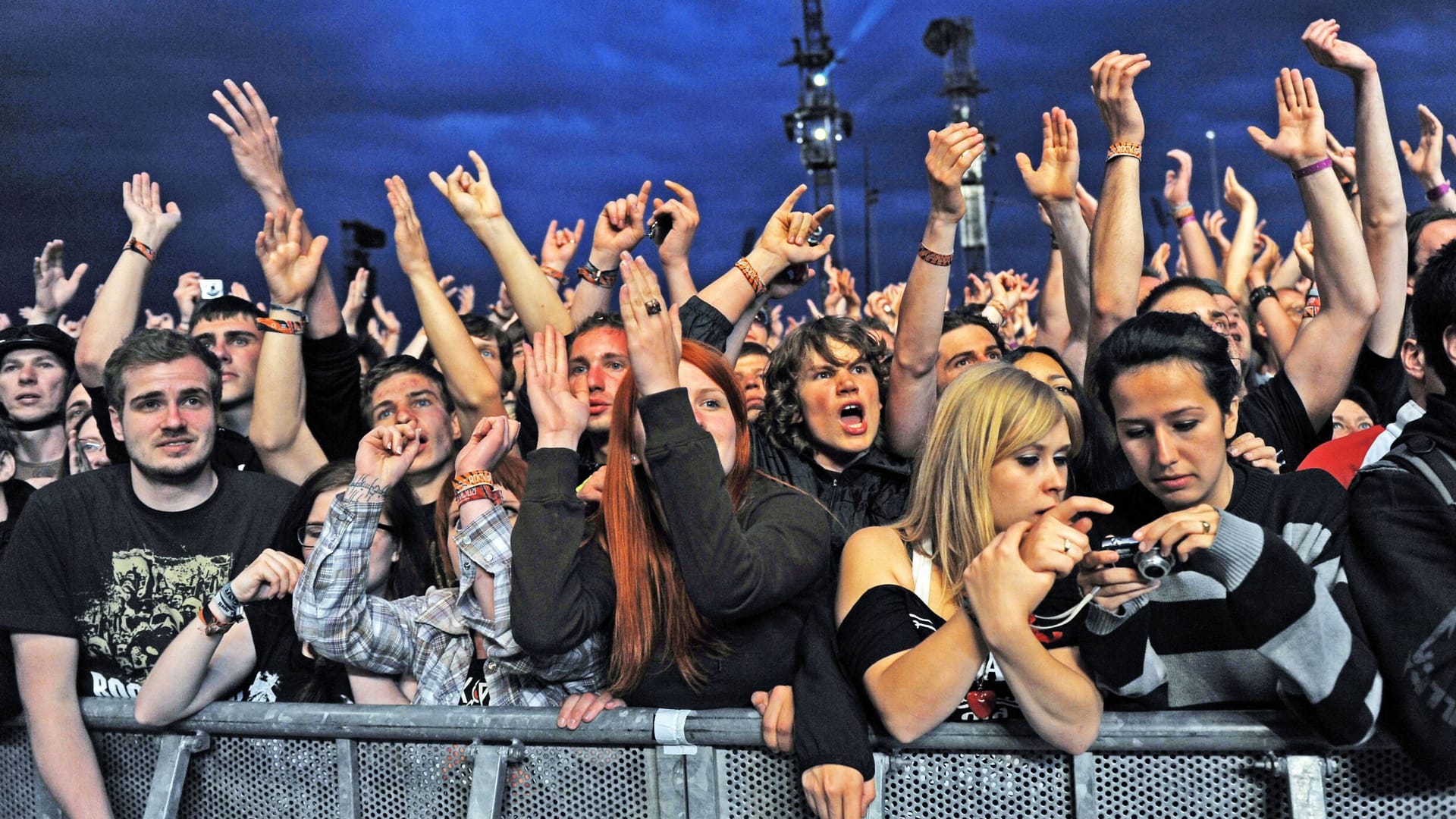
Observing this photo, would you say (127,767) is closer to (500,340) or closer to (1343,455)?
(500,340)

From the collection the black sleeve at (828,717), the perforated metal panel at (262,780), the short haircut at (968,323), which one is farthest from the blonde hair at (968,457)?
the short haircut at (968,323)

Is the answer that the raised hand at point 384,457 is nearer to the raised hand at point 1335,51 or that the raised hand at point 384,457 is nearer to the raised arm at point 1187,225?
the raised hand at point 1335,51

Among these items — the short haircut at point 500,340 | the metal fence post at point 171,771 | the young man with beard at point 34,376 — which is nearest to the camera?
the metal fence post at point 171,771

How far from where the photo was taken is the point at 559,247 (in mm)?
5289

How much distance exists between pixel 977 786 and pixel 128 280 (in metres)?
Result: 3.57

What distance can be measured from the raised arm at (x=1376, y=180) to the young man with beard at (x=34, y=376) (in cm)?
481

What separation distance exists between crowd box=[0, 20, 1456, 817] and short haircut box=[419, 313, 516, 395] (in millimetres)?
601

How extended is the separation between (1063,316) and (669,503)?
3.10 metres

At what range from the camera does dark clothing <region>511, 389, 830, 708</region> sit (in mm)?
2238

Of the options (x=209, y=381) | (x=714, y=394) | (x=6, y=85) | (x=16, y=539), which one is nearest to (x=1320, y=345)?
(x=714, y=394)

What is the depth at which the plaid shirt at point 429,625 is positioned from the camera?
2.57 meters

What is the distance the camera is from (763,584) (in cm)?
230

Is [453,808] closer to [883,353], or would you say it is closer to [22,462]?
[883,353]

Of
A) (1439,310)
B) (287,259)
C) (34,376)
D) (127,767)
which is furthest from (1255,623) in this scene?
(34,376)
